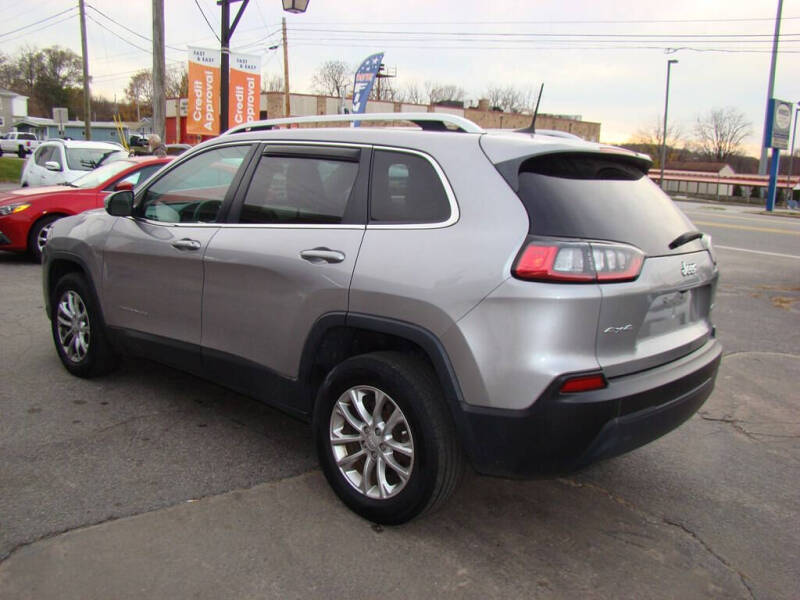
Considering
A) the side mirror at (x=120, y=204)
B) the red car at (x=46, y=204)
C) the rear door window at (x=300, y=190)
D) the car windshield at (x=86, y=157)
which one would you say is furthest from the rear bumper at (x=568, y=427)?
the car windshield at (x=86, y=157)

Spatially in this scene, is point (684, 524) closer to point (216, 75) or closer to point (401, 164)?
point (401, 164)

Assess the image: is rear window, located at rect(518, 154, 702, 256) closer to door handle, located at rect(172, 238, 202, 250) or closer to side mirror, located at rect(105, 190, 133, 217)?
door handle, located at rect(172, 238, 202, 250)

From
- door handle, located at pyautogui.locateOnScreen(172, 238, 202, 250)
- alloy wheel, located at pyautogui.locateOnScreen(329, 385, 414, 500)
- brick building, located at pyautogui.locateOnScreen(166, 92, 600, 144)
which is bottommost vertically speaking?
alloy wheel, located at pyautogui.locateOnScreen(329, 385, 414, 500)

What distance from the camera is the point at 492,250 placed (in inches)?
103

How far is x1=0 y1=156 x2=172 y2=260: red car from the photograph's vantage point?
937cm

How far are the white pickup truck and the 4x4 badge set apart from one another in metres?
54.2

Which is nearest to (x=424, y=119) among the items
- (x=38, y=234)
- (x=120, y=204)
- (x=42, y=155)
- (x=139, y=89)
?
(x=120, y=204)

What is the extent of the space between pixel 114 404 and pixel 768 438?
13.7 ft

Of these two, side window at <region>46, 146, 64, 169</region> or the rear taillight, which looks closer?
the rear taillight

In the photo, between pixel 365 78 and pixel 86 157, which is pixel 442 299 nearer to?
pixel 86 157

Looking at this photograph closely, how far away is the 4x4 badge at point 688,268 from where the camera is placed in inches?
117

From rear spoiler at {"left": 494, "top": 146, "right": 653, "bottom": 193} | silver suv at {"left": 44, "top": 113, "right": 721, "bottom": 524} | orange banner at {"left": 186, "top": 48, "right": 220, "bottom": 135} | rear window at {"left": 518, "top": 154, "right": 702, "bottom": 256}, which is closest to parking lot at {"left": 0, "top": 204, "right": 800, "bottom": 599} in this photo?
silver suv at {"left": 44, "top": 113, "right": 721, "bottom": 524}

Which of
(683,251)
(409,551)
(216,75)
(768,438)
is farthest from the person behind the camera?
(216,75)

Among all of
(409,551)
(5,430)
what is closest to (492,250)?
(409,551)
